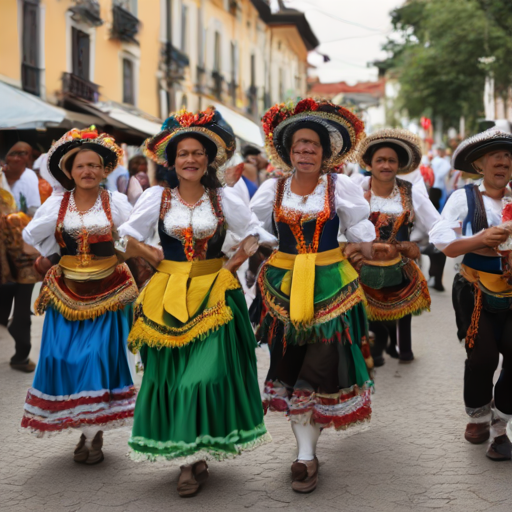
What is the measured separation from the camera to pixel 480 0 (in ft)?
73.6

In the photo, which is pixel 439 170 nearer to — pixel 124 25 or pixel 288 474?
pixel 124 25

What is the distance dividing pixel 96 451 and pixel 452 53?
25.2m

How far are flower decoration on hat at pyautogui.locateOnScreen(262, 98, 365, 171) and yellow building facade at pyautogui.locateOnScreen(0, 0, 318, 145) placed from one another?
8.75 m

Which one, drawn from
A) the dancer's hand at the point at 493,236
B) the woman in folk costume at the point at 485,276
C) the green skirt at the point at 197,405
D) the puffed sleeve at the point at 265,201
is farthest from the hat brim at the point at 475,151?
the green skirt at the point at 197,405

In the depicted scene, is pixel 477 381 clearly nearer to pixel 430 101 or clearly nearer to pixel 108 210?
pixel 108 210

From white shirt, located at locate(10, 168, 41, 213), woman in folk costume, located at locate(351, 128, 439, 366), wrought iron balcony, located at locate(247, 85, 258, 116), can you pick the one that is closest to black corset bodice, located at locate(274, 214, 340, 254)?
woman in folk costume, located at locate(351, 128, 439, 366)

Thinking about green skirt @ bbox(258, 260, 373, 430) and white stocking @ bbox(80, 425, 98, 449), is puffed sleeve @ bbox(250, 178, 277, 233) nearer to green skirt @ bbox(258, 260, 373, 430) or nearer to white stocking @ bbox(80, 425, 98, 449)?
green skirt @ bbox(258, 260, 373, 430)

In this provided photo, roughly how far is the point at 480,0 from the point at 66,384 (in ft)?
68.0

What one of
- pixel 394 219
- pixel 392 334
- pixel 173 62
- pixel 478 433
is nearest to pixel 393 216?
pixel 394 219

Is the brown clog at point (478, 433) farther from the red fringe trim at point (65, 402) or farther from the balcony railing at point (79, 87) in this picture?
the balcony railing at point (79, 87)

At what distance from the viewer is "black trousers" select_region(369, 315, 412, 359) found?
23.2 ft

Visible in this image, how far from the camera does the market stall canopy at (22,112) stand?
10906 millimetres

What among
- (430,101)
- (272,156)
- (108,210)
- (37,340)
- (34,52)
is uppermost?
(430,101)

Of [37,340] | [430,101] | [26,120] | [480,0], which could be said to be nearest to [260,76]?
[430,101]
